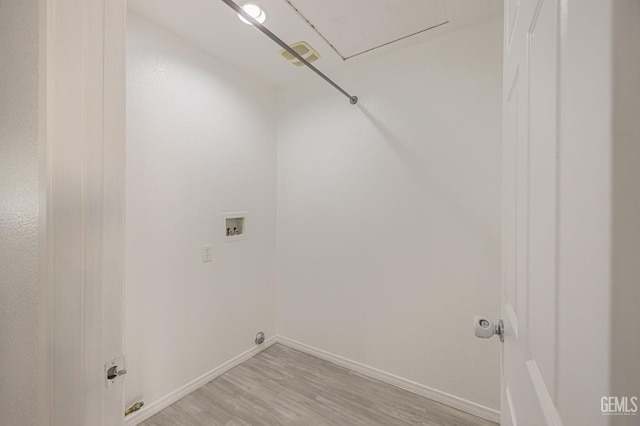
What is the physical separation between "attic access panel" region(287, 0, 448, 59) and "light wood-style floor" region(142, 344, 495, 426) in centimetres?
254

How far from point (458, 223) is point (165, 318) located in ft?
6.97

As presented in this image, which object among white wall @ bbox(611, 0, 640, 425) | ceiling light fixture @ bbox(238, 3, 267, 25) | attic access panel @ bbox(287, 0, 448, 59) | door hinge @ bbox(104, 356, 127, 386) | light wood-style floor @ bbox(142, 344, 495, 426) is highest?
attic access panel @ bbox(287, 0, 448, 59)

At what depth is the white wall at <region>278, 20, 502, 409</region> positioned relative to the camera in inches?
63.6

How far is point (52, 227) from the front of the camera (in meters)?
0.52

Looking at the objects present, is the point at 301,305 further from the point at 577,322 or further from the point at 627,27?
the point at 627,27

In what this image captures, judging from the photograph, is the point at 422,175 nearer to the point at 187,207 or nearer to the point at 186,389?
the point at 187,207

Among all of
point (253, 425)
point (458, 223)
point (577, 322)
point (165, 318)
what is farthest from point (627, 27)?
point (165, 318)

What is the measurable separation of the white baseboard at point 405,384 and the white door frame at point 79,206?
72.2 inches

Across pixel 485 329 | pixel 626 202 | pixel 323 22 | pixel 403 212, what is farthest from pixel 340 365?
pixel 323 22

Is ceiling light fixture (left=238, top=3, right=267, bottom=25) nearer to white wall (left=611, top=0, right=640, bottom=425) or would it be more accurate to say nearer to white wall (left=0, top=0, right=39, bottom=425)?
white wall (left=0, top=0, right=39, bottom=425)

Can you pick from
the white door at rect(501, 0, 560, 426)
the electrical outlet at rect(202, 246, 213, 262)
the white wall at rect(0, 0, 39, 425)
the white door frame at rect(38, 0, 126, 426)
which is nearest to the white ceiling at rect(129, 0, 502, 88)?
the white door at rect(501, 0, 560, 426)

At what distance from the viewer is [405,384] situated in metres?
1.85

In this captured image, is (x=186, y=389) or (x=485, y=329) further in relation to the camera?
(x=186, y=389)

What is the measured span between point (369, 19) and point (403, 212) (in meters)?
1.30
